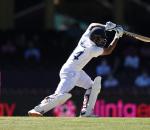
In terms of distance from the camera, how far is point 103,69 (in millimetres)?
22062

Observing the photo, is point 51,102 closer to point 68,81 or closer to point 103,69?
point 68,81

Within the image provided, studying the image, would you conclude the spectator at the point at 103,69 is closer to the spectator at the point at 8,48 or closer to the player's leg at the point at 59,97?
the spectator at the point at 8,48

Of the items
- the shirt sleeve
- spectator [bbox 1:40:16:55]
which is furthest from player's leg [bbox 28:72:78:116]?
spectator [bbox 1:40:16:55]

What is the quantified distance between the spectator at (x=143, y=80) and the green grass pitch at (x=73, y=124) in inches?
360

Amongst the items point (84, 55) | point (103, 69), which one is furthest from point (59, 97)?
point (103, 69)

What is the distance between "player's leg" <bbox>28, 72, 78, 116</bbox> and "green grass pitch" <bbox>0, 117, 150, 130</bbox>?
1042 mm

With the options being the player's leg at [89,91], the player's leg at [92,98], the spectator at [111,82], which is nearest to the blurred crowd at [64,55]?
the spectator at [111,82]

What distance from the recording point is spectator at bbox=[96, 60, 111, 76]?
2174 cm

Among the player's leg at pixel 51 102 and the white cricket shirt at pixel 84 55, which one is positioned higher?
the white cricket shirt at pixel 84 55

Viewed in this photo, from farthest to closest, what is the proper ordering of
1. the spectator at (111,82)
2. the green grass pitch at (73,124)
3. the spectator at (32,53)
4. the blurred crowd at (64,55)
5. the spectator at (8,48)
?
the spectator at (8,48)
the spectator at (32,53)
the blurred crowd at (64,55)
the spectator at (111,82)
the green grass pitch at (73,124)

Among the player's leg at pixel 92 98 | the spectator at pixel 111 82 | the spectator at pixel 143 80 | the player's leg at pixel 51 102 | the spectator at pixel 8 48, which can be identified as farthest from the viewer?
the spectator at pixel 8 48

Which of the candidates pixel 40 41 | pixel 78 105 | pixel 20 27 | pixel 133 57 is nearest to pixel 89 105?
pixel 78 105

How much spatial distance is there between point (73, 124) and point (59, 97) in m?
1.84

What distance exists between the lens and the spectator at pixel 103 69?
21.7 m
